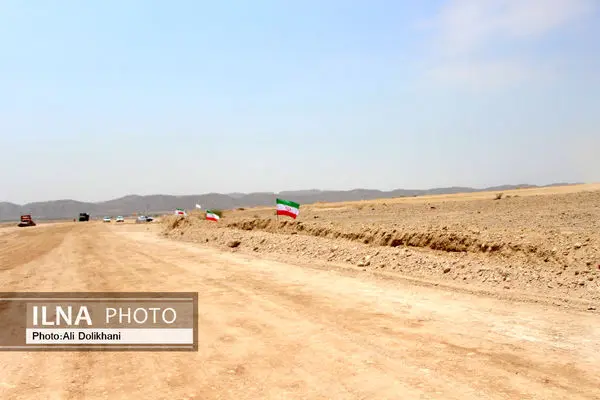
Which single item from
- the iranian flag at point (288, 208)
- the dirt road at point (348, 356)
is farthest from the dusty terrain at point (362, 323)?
the iranian flag at point (288, 208)

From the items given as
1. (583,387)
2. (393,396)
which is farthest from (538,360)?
(393,396)

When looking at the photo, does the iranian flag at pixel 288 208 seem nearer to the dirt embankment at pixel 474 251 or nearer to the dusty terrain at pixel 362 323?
the dirt embankment at pixel 474 251

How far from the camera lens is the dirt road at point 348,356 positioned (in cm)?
513

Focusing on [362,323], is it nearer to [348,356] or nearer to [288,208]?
[348,356]

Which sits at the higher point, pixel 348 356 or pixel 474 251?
pixel 474 251

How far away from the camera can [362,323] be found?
7848mm

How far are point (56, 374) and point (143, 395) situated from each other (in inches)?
58.8

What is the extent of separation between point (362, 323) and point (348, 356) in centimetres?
173

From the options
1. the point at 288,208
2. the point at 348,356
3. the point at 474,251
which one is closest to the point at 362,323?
the point at 348,356

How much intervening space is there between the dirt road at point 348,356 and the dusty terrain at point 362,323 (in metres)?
0.03

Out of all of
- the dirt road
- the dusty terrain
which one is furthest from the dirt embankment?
the dirt road

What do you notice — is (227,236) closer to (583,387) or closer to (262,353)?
(262,353)

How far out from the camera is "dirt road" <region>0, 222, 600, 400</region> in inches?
202

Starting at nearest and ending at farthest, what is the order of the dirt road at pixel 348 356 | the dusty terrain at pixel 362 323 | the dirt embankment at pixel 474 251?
the dirt road at pixel 348 356 → the dusty terrain at pixel 362 323 → the dirt embankment at pixel 474 251
